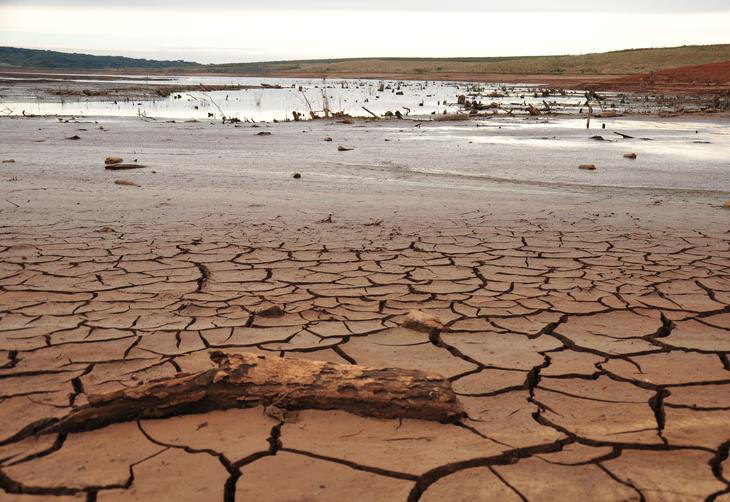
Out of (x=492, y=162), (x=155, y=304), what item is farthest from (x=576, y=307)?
(x=492, y=162)

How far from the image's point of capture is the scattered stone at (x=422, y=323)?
125 inches

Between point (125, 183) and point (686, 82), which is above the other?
point (686, 82)

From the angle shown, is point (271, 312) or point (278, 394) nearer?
point (278, 394)

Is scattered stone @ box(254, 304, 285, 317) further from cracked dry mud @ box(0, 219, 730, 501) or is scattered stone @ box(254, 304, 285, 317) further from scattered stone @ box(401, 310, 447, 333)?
scattered stone @ box(401, 310, 447, 333)

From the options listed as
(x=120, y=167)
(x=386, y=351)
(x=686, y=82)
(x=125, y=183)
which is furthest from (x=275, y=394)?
(x=686, y=82)

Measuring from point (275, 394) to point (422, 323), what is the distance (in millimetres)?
1017

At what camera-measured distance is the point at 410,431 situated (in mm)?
2230

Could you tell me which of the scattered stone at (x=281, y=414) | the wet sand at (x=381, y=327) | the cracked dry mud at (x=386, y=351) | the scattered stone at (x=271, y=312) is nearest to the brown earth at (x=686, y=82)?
the wet sand at (x=381, y=327)

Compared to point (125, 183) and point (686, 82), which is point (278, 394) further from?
point (686, 82)

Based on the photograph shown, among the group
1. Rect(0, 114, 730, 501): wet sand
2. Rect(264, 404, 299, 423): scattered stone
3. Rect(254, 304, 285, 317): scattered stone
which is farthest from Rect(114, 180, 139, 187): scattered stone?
Rect(264, 404, 299, 423): scattered stone

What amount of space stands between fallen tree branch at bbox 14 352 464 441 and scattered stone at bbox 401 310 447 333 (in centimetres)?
79

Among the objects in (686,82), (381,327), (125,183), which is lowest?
(381,327)

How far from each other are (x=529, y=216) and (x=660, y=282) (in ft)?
6.44

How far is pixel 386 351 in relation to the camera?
295 centimetres
